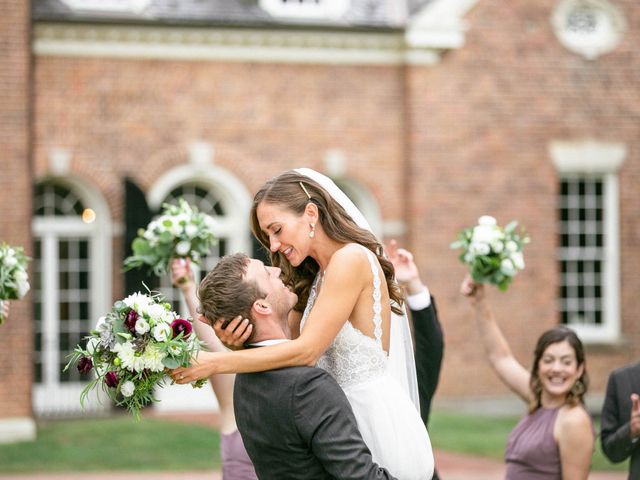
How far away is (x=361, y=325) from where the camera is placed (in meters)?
4.13

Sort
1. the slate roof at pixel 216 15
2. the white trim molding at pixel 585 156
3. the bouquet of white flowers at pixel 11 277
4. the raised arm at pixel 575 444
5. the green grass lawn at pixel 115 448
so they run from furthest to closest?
the white trim molding at pixel 585 156 → the slate roof at pixel 216 15 → the green grass lawn at pixel 115 448 → the bouquet of white flowers at pixel 11 277 → the raised arm at pixel 575 444

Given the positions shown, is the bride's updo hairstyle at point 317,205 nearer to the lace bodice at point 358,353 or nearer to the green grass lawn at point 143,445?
the lace bodice at point 358,353

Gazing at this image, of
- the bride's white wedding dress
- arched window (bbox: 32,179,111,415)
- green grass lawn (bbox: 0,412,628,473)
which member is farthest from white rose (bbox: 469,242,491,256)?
arched window (bbox: 32,179,111,415)

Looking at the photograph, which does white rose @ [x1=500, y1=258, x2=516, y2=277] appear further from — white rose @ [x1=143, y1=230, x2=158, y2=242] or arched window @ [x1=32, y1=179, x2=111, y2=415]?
arched window @ [x1=32, y1=179, x2=111, y2=415]

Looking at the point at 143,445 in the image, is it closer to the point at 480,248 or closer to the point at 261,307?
the point at 480,248

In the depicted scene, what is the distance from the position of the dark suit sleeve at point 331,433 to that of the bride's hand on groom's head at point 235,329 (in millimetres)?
259

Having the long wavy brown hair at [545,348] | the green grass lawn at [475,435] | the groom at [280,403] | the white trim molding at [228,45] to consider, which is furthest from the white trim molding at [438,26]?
the groom at [280,403]

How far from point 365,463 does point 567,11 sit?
1525 cm

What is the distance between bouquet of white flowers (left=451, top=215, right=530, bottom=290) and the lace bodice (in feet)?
6.96

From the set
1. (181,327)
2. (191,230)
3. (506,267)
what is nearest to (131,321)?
(181,327)

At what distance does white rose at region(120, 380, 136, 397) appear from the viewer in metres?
3.84

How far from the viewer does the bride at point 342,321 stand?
3840 mm

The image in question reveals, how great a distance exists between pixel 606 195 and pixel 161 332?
15.0 m

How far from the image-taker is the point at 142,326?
387 cm
